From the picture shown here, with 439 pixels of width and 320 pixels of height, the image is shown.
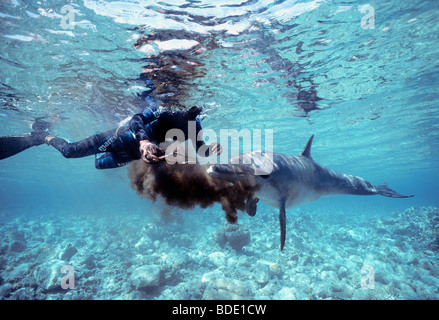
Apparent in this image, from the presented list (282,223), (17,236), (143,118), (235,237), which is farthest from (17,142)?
(17,236)

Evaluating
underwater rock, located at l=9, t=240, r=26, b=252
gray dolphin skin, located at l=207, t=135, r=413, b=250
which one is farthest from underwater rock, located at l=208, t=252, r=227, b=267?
underwater rock, located at l=9, t=240, r=26, b=252

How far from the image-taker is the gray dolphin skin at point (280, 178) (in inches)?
145

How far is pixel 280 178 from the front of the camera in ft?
14.3

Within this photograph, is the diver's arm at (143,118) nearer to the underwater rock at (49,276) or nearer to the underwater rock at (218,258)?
the underwater rock at (49,276)

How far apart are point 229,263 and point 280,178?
9.52 meters

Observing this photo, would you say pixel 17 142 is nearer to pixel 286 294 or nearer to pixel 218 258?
pixel 286 294

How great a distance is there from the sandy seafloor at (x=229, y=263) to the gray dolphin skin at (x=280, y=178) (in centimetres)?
322

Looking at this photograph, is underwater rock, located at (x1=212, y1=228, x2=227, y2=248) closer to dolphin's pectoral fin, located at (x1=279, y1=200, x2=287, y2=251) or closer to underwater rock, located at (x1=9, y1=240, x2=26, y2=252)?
dolphin's pectoral fin, located at (x1=279, y1=200, x2=287, y2=251)

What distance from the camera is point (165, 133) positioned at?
5.69 meters

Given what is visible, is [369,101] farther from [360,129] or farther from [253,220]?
[253,220]

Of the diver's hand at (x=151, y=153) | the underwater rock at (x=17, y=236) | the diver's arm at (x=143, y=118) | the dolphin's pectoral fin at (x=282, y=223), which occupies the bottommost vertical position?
the underwater rock at (x=17, y=236)

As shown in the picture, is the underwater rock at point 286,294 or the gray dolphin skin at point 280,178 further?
the underwater rock at point 286,294

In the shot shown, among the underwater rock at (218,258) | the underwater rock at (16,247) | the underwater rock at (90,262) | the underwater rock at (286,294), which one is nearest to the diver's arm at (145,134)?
the underwater rock at (286,294)
